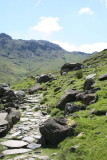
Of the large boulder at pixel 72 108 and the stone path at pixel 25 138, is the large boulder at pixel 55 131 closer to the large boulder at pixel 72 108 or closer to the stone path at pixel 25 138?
the stone path at pixel 25 138

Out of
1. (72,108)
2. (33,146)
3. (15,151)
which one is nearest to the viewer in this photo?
(15,151)

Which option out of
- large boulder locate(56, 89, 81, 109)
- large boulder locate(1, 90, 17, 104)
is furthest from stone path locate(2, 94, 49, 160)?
large boulder locate(1, 90, 17, 104)

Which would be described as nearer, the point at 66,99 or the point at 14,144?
the point at 14,144

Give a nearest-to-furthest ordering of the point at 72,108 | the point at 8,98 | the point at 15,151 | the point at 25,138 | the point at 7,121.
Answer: the point at 15,151 < the point at 25,138 < the point at 7,121 < the point at 72,108 < the point at 8,98

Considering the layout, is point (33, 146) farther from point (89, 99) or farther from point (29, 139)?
point (89, 99)

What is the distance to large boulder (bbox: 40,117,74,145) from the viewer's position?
16281 millimetres

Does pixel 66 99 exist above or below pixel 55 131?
above

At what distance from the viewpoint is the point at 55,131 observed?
16.3 m

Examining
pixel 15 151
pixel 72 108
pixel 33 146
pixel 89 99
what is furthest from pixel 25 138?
pixel 89 99

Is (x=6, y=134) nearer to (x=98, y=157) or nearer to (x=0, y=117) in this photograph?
(x=0, y=117)

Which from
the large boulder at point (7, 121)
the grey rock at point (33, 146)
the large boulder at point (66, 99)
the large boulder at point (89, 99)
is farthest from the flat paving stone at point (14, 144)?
the large boulder at point (66, 99)

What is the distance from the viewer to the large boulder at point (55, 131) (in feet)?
53.4

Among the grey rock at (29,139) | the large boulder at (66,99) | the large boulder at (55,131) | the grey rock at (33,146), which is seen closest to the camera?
the grey rock at (33,146)

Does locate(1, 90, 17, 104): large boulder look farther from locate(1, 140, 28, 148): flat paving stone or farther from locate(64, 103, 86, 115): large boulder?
locate(1, 140, 28, 148): flat paving stone
